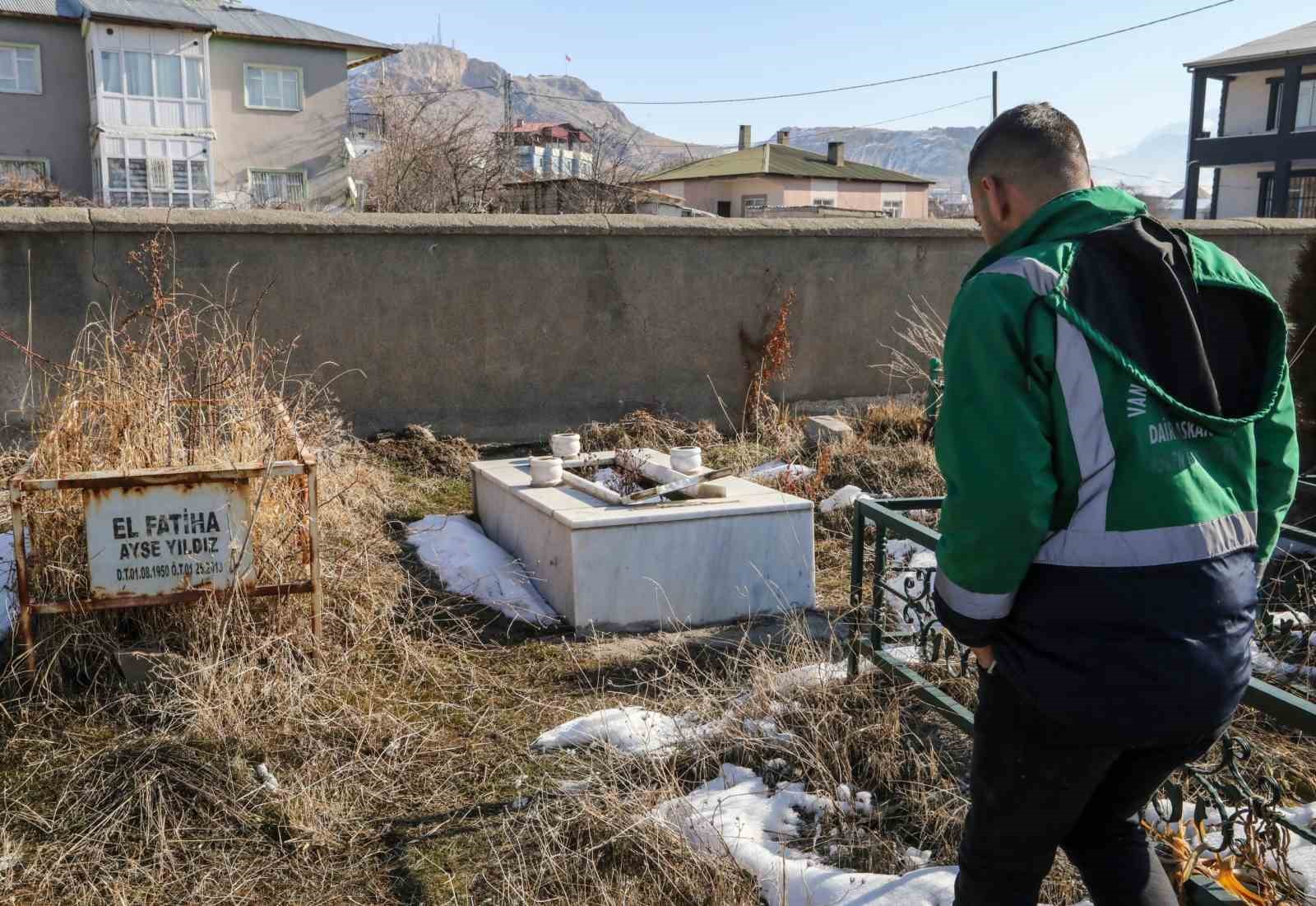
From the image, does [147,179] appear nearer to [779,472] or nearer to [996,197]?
[779,472]

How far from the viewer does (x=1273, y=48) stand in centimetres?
3703

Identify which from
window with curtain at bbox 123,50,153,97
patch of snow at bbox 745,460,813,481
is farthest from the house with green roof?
patch of snow at bbox 745,460,813,481

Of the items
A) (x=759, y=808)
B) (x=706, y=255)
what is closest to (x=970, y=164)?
(x=759, y=808)

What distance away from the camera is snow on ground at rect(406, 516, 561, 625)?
214 inches

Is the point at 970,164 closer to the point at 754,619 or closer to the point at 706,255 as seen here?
the point at 754,619

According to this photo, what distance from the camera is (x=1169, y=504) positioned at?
1.93m

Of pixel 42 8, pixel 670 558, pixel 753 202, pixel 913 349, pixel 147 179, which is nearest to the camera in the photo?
pixel 670 558

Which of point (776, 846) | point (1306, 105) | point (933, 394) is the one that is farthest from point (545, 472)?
point (1306, 105)

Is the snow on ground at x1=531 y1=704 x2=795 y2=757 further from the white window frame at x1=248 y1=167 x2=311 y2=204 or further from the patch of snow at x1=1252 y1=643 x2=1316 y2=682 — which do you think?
the white window frame at x1=248 y1=167 x2=311 y2=204

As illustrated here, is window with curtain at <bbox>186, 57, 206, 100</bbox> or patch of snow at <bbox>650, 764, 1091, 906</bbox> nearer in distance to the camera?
patch of snow at <bbox>650, 764, 1091, 906</bbox>

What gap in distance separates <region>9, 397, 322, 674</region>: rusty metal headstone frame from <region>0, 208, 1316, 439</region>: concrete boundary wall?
12.2ft

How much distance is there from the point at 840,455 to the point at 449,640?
3908 millimetres

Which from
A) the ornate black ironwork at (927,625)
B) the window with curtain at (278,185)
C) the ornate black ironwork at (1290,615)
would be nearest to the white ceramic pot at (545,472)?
the ornate black ironwork at (927,625)

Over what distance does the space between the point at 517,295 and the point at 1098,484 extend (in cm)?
729
